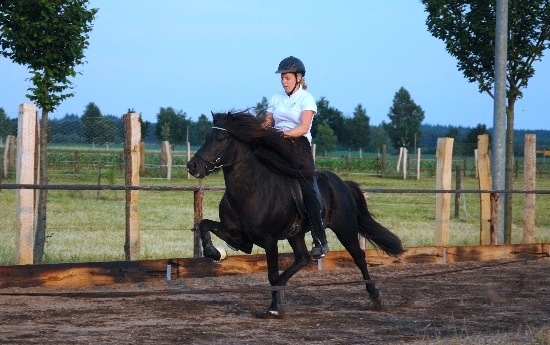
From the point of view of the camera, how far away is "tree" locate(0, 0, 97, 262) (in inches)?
498

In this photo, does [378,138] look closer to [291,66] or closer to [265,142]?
[291,66]

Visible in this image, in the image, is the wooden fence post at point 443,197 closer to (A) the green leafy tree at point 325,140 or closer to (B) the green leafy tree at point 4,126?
(B) the green leafy tree at point 4,126

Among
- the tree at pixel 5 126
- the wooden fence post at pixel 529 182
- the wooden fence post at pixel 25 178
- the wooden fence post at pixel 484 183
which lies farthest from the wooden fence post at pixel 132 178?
the wooden fence post at pixel 529 182

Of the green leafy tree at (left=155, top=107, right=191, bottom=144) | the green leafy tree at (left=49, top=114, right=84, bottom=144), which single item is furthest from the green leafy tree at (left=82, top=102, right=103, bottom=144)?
the green leafy tree at (left=155, top=107, right=191, bottom=144)

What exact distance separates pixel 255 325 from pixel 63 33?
18.4 ft

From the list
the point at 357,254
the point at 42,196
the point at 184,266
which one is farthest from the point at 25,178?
the point at 357,254

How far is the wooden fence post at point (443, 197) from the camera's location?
16375 millimetres

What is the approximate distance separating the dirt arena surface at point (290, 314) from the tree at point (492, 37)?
558 cm

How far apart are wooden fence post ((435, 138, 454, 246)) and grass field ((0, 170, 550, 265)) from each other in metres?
1.07

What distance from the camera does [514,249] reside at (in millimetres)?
16734

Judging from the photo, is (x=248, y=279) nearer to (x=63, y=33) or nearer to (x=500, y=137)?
(x=63, y=33)

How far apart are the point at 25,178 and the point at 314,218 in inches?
154

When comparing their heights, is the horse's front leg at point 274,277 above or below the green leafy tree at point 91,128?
below

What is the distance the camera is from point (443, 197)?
53.8ft
